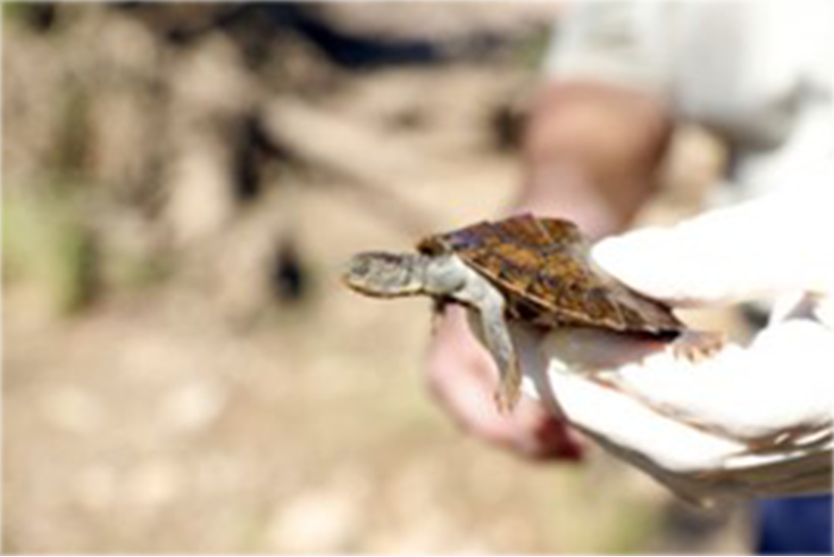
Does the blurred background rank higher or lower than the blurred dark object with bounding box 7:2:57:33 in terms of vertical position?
lower

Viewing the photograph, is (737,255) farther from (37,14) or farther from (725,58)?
(37,14)

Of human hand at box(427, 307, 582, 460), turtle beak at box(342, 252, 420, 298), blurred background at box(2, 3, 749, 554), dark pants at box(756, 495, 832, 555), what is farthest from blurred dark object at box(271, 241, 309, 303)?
turtle beak at box(342, 252, 420, 298)

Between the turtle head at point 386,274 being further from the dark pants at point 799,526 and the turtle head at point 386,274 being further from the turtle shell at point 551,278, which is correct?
the dark pants at point 799,526

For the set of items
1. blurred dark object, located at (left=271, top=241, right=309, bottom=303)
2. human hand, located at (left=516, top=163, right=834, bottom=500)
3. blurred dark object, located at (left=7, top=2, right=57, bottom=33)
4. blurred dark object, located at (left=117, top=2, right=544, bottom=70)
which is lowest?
human hand, located at (left=516, top=163, right=834, bottom=500)

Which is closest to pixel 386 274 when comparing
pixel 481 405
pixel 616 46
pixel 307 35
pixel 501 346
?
pixel 501 346

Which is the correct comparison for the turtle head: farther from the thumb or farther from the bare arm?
the bare arm

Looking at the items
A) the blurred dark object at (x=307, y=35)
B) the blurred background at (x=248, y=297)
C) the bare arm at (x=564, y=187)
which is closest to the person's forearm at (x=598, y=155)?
the bare arm at (x=564, y=187)
